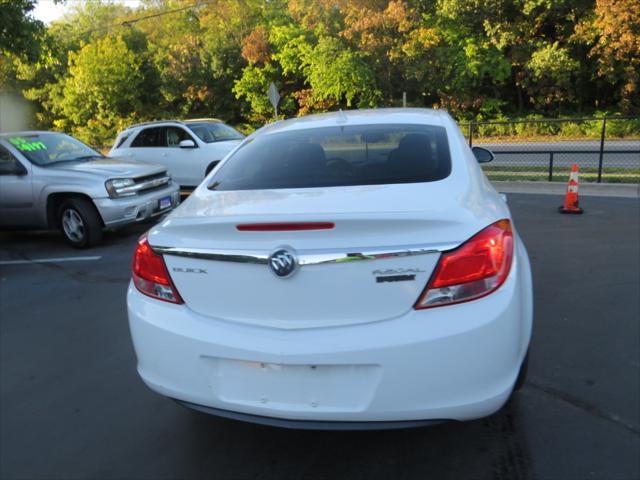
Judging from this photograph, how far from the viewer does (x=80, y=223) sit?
7262 mm

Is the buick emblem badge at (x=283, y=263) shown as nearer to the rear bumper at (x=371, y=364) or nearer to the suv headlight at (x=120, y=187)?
the rear bumper at (x=371, y=364)

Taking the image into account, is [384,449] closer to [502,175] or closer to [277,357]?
[277,357]

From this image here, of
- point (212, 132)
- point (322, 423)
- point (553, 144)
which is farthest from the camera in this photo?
point (553, 144)

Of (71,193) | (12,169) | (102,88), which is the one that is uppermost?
(102,88)

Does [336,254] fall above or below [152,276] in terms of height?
above

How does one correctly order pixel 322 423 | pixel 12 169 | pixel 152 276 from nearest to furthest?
pixel 322 423, pixel 152 276, pixel 12 169

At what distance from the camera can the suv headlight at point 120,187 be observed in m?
7.14

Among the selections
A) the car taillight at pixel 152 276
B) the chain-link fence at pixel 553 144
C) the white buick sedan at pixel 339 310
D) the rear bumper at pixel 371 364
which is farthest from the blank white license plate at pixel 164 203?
the chain-link fence at pixel 553 144

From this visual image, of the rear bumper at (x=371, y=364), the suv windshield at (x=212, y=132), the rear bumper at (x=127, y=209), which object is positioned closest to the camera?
the rear bumper at (x=371, y=364)

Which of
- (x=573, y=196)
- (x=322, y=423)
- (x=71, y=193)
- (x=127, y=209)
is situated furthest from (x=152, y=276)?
(x=573, y=196)

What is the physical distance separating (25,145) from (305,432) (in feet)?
22.1

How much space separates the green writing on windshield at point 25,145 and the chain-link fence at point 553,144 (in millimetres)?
9101

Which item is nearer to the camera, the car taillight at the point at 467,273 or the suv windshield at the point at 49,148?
the car taillight at the point at 467,273

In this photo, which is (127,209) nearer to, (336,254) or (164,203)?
(164,203)
